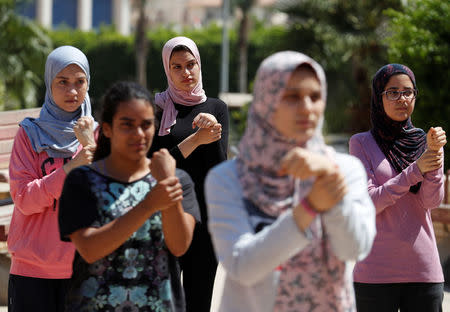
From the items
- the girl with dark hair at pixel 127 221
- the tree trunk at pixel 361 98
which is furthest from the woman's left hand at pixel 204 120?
the tree trunk at pixel 361 98

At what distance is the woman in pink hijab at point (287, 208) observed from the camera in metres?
2.36

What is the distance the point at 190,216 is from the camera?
2.91 metres

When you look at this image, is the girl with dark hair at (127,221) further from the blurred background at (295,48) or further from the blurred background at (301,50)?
the blurred background at (295,48)

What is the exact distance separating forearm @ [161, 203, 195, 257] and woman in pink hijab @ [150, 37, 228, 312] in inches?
51.4

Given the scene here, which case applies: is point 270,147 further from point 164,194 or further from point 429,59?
point 429,59

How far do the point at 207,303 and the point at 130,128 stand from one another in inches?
66.9

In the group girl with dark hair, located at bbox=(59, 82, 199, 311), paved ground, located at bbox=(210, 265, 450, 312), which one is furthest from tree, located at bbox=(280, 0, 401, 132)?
girl with dark hair, located at bbox=(59, 82, 199, 311)

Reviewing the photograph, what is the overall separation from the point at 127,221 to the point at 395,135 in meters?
1.80

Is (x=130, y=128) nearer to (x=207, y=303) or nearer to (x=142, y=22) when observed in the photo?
(x=207, y=303)

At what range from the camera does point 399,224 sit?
3.94 metres

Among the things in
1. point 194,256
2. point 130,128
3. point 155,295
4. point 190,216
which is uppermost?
point 130,128

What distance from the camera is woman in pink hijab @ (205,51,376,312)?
7.74 ft

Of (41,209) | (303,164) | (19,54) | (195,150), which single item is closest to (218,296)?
(195,150)

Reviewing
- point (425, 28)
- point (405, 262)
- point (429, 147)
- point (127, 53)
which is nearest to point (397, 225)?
point (405, 262)
